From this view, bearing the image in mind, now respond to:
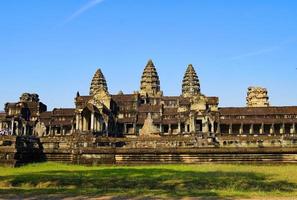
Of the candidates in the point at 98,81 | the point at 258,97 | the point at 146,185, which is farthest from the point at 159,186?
the point at 98,81

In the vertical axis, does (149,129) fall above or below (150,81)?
below

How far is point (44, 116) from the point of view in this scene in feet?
251

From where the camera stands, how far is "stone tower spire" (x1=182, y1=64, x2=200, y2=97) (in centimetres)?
9469

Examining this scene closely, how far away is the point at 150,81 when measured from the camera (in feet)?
319

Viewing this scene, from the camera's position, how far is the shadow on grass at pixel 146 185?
42.2 feet

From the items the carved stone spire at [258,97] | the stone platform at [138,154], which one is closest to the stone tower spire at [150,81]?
the carved stone spire at [258,97]

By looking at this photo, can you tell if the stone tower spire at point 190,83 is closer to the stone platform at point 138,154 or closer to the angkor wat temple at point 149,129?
the angkor wat temple at point 149,129

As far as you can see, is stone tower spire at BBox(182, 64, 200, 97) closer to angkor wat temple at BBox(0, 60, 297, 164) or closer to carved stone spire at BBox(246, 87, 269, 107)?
angkor wat temple at BBox(0, 60, 297, 164)

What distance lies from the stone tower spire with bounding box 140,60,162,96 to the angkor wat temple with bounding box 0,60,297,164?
0.24 meters

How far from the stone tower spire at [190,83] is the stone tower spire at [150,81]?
21.1 feet

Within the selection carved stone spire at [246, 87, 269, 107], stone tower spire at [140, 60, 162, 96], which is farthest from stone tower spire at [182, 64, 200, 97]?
carved stone spire at [246, 87, 269, 107]

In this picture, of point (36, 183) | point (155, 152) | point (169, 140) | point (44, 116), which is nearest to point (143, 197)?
point (36, 183)

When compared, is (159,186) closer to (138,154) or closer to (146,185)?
(146,185)

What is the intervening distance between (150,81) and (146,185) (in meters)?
82.2
